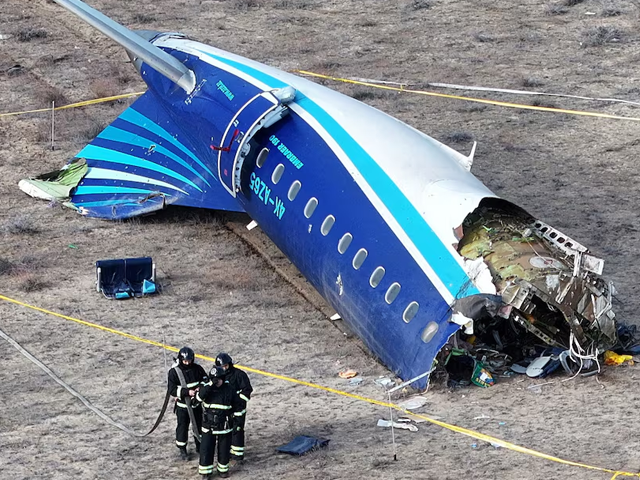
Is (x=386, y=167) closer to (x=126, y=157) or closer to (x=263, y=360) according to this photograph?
(x=263, y=360)

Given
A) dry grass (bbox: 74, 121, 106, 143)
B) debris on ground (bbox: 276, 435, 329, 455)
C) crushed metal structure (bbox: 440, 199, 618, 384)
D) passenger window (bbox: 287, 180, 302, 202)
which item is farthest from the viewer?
dry grass (bbox: 74, 121, 106, 143)

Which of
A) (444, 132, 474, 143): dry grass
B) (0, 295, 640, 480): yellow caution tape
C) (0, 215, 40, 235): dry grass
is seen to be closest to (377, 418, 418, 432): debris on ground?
(0, 295, 640, 480): yellow caution tape

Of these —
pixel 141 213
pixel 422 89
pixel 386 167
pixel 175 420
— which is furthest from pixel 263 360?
pixel 422 89

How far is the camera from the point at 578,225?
29.4 m

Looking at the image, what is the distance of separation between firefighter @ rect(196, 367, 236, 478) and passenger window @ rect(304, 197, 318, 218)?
6.51 meters

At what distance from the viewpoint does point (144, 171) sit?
30453mm

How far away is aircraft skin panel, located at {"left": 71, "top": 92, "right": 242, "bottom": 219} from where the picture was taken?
29.3 m

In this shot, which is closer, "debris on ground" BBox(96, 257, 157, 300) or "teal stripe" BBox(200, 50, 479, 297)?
"teal stripe" BBox(200, 50, 479, 297)

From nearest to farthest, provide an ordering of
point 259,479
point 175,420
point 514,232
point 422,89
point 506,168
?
point 259,479
point 175,420
point 514,232
point 506,168
point 422,89

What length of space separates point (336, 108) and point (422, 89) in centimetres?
1302

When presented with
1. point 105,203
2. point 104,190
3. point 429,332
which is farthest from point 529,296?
point 104,190

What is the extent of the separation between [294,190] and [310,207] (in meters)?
0.73

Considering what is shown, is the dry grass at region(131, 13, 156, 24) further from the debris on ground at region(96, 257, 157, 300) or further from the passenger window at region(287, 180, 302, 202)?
the passenger window at region(287, 180, 302, 202)

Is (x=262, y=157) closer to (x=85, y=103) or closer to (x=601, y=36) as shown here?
(x=85, y=103)
